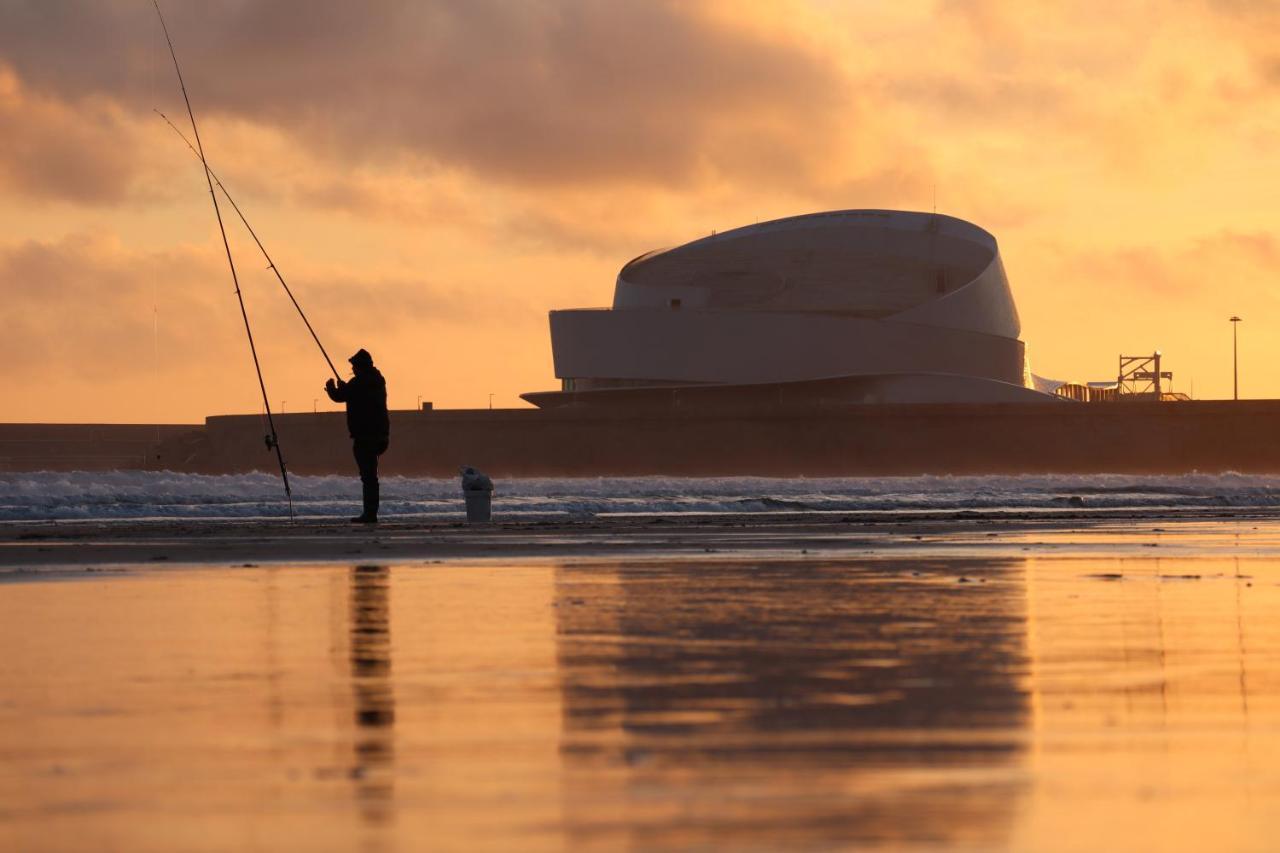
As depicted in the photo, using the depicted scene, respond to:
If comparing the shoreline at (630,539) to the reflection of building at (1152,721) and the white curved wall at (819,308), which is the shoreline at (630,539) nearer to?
the reflection of building at (1152,721)

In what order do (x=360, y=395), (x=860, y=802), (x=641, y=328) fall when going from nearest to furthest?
(x=860, y=802) < (x=360, y=395) < (x=641, y=328)

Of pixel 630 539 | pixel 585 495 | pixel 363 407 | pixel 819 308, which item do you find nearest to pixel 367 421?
pixel 363 407

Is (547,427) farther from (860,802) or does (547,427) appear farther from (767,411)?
(860,802)

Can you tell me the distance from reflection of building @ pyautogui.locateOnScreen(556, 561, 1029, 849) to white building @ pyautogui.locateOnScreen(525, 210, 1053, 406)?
2911 inches

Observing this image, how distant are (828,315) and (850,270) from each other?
2.06 metres

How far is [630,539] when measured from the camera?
18969 millimetres

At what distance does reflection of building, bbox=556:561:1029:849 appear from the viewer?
13.8ft

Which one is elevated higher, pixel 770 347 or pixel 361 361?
pixel 770 347


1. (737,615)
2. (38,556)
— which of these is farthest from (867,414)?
(737,615)

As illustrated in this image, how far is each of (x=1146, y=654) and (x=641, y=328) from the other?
78086mm

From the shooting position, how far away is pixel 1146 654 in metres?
7.52

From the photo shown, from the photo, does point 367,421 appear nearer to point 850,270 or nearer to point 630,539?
point 630,539

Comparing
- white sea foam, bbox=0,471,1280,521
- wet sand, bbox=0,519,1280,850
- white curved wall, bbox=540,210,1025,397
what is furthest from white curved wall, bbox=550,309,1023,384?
wet sand, bbox=0,519,1280,850

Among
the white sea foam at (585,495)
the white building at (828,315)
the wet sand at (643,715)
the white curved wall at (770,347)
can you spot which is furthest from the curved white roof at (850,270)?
the wet sand at (643,715)
